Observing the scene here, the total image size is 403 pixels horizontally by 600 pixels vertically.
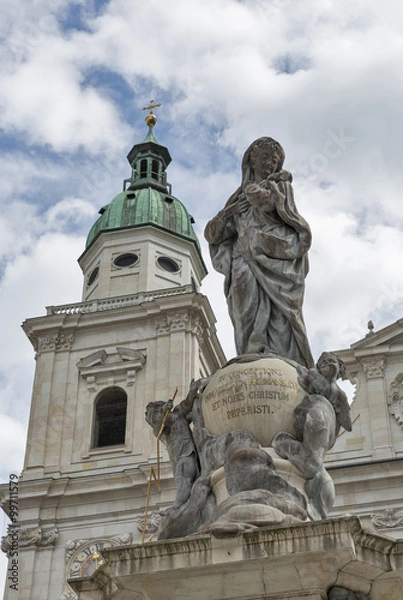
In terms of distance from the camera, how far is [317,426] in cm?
783

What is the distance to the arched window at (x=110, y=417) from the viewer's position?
30.9m

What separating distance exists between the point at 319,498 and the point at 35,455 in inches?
917

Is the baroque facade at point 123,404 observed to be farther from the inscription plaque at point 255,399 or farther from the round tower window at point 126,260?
the inscription plaque at point 255,399

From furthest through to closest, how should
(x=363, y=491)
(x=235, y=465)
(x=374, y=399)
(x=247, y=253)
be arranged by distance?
1. (x=374, y=399)
2. (x=363, y=491)
3. (x=247, y=253)
4. (x=235, y=465)

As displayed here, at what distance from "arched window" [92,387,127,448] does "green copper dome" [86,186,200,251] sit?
8431 millimetres

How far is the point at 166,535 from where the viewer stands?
7.53m

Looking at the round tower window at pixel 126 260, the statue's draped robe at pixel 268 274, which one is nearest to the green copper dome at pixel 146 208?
the round tower window at pixel 126 260

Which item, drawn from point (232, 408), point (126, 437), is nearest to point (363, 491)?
point (126, 437)

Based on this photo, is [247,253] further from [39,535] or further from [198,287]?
[198,287]

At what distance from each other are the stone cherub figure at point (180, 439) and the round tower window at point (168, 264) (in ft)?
94.3

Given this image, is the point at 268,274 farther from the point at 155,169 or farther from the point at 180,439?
the point at 155,169

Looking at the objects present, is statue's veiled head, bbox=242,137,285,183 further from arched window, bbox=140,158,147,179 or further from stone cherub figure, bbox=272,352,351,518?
arched window, bbox=140,158,147,179

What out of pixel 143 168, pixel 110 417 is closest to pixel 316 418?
pixel 110 417

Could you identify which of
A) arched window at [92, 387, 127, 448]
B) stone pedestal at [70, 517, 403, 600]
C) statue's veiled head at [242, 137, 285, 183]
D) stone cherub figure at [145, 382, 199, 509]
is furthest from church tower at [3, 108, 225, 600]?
stone pedestal at [70, 517, 403, 600]
